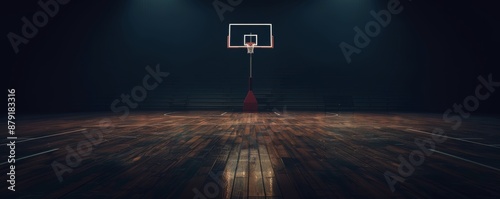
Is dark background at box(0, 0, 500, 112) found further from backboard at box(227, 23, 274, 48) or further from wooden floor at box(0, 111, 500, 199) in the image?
wooden floor at box(0, 111, 500, 199)

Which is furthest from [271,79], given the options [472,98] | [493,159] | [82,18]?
[493,159]

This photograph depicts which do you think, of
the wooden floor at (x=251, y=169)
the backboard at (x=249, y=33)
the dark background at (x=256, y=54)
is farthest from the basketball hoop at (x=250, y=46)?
the wooden floor at (x=251, y=169)

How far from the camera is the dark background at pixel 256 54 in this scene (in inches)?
442

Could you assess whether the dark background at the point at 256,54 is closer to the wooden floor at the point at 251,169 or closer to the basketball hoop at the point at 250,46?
the basketball hoop at the point at 250,46

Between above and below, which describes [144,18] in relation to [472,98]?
above

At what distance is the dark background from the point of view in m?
11.2

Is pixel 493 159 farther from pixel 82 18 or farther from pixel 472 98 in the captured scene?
pixel 82 18

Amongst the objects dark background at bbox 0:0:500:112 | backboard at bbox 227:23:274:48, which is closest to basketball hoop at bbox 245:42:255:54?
dark background at bbox 0:0:500:112

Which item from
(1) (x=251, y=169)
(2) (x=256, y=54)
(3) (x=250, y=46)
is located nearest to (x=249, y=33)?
(2) (x=256, y=54)

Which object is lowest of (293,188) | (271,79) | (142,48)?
(293,188)

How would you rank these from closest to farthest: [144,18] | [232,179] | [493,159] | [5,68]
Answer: [232,179] < [493,159] < [5,68] < [144,18]

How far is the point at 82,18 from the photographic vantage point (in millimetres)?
12820

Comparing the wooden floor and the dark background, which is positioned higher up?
the dark background

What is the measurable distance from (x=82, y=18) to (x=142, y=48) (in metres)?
2.52
